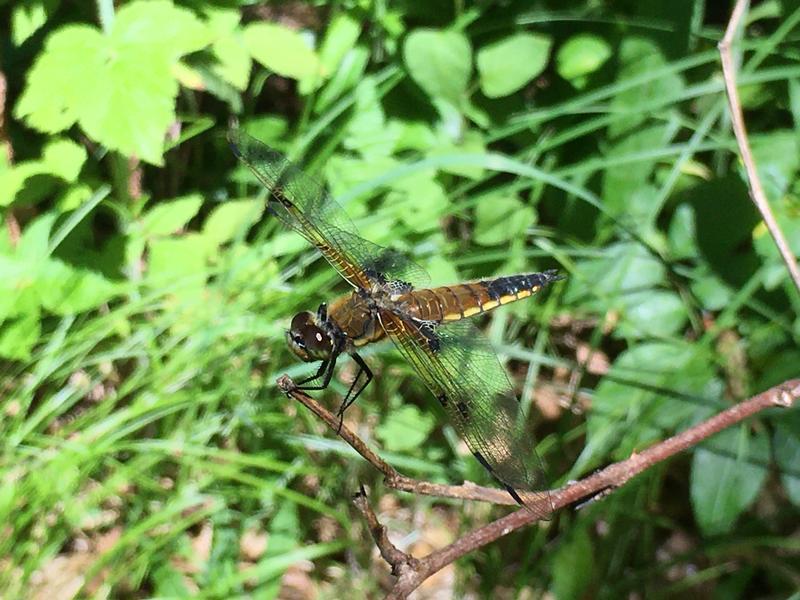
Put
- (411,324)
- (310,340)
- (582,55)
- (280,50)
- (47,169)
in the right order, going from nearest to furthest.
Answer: (310,340) → (411,324) → (47,169) → (280,50) → (582,55)

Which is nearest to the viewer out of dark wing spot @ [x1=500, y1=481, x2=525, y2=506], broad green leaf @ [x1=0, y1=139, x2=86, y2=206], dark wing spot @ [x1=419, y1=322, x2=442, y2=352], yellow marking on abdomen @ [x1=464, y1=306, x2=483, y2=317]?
dark wing spot @ [x1=500, y1=481, x2=525, y2=506]

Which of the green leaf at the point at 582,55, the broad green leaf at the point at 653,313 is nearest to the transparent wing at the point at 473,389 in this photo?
the broad green leaf at the point at 653,313

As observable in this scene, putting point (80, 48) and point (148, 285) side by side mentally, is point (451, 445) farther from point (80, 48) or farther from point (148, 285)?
point (80, 48)

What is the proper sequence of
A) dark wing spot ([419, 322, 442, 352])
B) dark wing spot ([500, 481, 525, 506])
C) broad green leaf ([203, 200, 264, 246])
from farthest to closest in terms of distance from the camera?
broad green leaf ([203, 200, 264, 246]), dark wing spot ([419, 322, 442, 352]), dark wing spot ([500, 481, 525, 506])

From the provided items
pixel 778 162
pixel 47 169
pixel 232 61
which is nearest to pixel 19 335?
pixel 47 169

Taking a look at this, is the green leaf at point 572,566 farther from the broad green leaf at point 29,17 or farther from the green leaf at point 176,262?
the broad green leaf at point 29,17

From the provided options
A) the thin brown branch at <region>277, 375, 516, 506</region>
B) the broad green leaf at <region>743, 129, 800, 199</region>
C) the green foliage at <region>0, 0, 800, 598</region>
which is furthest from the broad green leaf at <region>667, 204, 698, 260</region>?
the thin brown branch at <region>277, 375, 516, 506</region>

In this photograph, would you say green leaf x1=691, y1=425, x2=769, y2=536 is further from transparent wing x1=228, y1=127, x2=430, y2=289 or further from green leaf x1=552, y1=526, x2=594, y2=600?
transparent wing x1=228, y1=127, x2=430, y2=289

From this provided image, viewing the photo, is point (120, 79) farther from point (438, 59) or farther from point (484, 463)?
point (484, 463)
